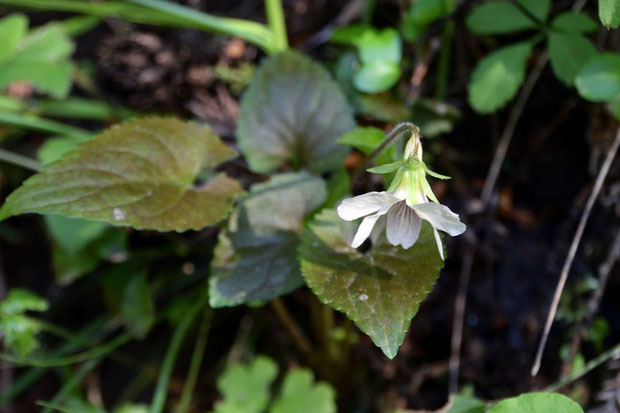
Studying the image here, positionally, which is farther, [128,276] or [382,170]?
[128,276]

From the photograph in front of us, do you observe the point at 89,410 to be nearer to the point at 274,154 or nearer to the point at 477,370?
the point at 274,154

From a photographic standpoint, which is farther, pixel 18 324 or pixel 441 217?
pixel 18 324

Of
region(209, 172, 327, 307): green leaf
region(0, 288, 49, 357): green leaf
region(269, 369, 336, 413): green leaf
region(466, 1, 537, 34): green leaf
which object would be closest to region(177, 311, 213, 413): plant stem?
region(269, 369, 336, 413): green leaf

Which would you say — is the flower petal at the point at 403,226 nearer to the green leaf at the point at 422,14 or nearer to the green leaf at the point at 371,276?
the green leaf at the point at 371,276

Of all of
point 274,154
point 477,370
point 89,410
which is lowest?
point 89,410

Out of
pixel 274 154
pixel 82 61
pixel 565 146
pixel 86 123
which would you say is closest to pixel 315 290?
pixel 274 154

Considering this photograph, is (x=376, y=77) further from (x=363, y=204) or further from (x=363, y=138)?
(x=363, y=204)

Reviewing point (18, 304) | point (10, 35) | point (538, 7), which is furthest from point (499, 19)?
point (10, 35)

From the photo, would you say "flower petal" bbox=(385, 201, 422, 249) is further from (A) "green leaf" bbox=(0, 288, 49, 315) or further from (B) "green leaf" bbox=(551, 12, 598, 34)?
(A) "green leaf" bbox=(0, 288, 49, 315)
